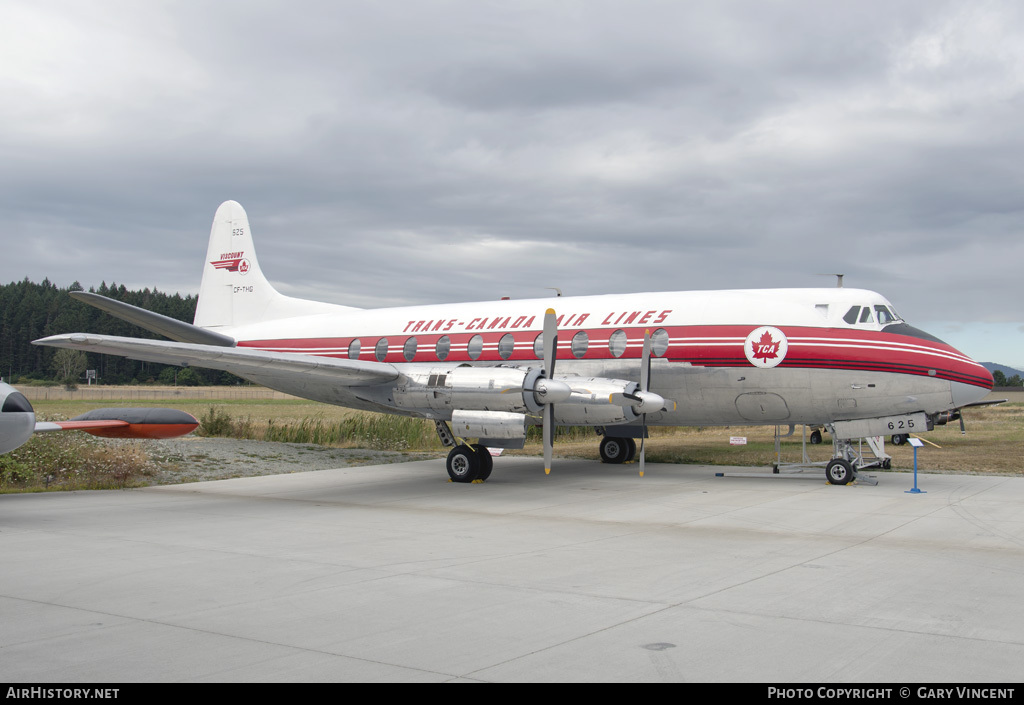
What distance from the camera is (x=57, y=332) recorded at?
90562 millimetres

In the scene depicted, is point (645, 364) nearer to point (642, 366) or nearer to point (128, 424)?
point (642, 366)

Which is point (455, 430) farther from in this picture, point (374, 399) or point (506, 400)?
point (374, 399)

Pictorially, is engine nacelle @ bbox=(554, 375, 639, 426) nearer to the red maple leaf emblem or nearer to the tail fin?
the red maple leaf emblem

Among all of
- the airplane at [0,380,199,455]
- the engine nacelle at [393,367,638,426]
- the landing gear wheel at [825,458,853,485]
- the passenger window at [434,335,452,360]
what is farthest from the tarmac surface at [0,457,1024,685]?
the passenger window at [434,335,452,360]

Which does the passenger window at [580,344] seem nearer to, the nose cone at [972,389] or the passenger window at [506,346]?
the passenger window at [506,346]

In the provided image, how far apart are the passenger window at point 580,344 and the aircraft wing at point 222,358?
3805 mm

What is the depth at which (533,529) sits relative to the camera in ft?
35.4

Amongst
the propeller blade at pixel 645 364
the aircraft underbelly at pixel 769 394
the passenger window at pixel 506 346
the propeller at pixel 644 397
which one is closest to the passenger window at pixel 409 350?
the aircraft underbelly at pixel 769 394

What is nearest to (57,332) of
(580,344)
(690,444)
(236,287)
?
(236,287)

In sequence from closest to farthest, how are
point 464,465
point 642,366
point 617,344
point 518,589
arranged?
point 518,589, point 642,366, point 617,344, point 464,465

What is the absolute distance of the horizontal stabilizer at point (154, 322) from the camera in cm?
1559

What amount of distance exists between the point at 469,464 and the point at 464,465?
0.12 meters

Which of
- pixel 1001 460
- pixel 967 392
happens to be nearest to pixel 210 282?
pixel 967 392
